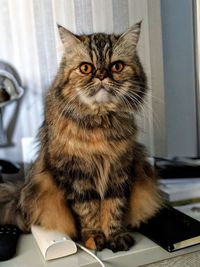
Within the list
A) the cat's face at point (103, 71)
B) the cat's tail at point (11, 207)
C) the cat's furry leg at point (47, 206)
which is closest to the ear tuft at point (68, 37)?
the cat's face at point (103, 71)

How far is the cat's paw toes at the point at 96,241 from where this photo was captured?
0.81 meters

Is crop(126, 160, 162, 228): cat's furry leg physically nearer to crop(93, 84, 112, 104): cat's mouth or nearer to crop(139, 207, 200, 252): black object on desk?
crop(139, 207, 200, 252): black object on desk

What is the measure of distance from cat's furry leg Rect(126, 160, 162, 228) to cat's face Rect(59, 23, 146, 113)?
0.23m

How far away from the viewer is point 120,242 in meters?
0.81

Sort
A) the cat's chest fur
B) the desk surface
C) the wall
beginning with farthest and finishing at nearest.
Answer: the wall < the cat's chest fur < the desk surface

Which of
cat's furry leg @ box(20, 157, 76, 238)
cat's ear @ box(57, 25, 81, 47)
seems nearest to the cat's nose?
cat's ear @ box(57, 25, 81, 47)

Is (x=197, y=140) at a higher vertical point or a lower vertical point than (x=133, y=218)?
higher

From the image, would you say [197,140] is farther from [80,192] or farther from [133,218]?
[80,192]

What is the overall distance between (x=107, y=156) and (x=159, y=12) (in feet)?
2.66

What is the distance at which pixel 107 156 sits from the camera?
2.82 ft

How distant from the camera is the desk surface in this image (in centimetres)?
74

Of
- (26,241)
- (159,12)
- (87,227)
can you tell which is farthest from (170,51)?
(26,241)

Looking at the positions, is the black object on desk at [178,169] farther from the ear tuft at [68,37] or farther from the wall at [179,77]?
the ear tuft at [68,37]

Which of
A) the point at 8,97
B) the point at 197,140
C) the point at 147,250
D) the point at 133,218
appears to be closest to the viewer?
the point at 147,250
